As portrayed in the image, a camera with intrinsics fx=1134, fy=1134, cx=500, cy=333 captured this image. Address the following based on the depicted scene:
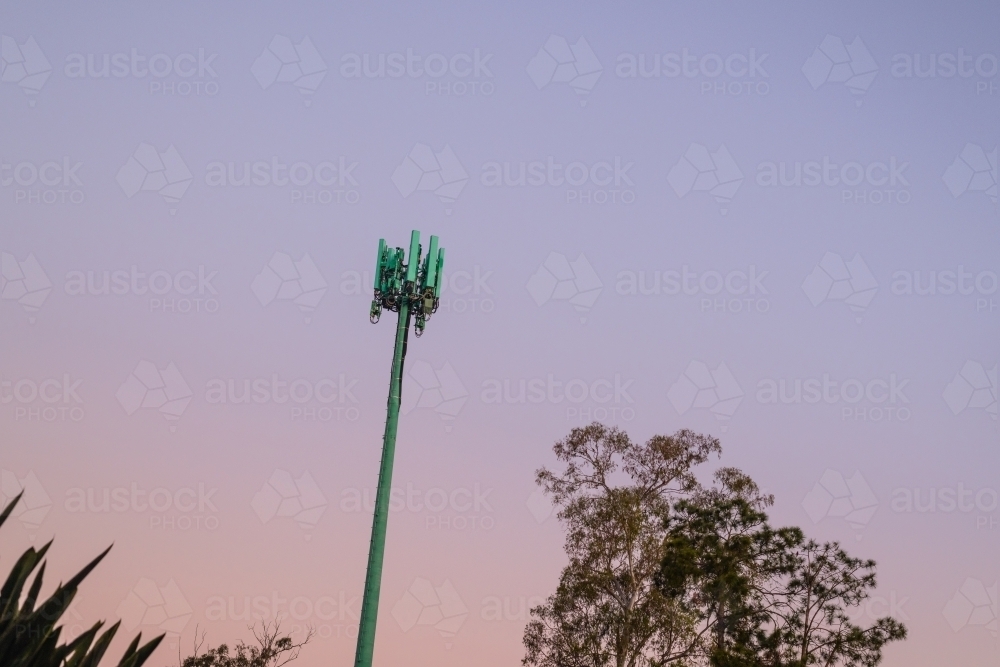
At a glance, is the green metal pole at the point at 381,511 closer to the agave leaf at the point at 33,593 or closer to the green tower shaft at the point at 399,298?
the green tower shaft at the point at 399,298

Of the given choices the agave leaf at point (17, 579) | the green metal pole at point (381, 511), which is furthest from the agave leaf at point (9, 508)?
the green metal pole at point (381, 511)

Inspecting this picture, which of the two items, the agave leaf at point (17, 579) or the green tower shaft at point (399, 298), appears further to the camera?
the green tower shaft at point (399, 298)

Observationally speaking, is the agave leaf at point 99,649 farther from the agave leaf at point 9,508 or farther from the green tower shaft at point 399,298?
the green tower shaft at point 399,298

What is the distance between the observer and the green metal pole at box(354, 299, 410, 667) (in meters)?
23.3

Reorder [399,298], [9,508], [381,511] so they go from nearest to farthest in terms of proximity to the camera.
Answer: [9,508]
[381,511]
[399,298]

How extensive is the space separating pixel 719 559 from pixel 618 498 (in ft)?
Result: 13.0

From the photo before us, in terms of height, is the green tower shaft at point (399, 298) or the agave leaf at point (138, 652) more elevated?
the green tower shaft at point (399, 298)

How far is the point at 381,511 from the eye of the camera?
24.4m

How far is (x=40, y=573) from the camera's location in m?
15.7

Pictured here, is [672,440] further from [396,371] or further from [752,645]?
[396,371]

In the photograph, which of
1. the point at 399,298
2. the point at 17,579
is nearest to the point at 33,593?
the point at 17,579

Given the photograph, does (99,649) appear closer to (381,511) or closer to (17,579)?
(17,579)

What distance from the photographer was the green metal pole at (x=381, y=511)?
76.5 ft

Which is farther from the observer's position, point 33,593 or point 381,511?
point 381,511
